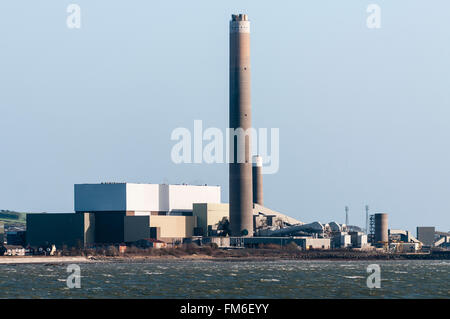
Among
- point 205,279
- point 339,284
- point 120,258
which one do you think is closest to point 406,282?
point 339,284

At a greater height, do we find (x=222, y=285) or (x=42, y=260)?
(x=42, y=260)

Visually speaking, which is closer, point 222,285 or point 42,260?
point 222,285

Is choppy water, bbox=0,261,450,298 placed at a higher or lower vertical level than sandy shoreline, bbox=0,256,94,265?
lower

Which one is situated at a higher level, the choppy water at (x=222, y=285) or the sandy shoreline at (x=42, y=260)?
the sandy shoreline at (x=42, y=260)

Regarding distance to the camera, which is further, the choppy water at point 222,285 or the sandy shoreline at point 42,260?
the sandy shoreline at point 42,260

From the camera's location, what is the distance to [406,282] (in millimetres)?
119062

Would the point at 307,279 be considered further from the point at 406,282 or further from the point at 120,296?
the point at 120,296

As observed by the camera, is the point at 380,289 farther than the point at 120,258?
No

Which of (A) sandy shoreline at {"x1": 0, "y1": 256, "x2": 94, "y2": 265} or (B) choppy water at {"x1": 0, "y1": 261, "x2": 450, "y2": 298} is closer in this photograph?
(B) choppy water at {"x1": 0, "y1": 261, "x2": 450, "y2": 298}
